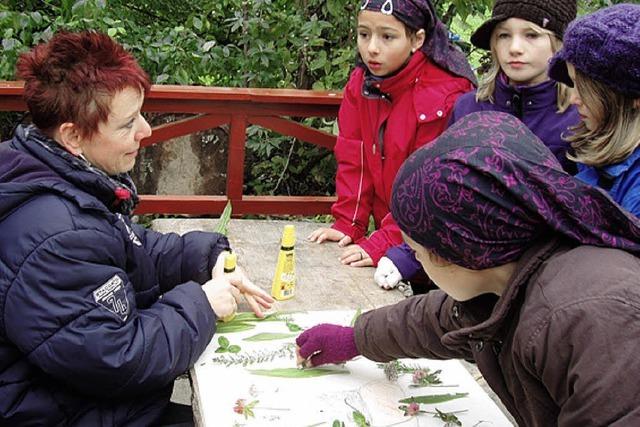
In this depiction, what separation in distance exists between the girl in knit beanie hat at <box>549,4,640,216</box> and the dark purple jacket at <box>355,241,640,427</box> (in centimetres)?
97

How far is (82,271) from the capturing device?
1812 mm

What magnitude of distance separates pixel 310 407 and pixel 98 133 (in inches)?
36.8

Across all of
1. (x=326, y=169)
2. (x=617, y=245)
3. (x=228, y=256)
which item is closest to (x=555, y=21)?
(x=228, y=256)

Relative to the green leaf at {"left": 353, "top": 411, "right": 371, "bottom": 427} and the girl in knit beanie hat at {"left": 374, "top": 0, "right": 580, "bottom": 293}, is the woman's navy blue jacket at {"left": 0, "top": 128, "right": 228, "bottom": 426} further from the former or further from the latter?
the girl in knit beanie hat at {"left": 374, "top": 0, "right": 580, "bottom": 293}

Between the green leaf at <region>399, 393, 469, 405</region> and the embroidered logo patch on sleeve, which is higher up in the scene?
the embroidered logo patch on sleeve

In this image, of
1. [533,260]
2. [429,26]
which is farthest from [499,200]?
[429,26]

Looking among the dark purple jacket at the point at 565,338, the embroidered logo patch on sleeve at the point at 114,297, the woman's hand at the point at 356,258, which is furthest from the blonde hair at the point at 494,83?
the embroidered logo patch on sleeve at the point at 114,297

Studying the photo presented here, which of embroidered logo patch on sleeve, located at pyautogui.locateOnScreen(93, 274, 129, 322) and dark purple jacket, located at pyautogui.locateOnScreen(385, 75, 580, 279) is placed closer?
embroidered logo patch on sleeve, located at pyautogui.locateOnScreen(93, 274, 129, 322)

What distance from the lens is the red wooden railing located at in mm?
3676

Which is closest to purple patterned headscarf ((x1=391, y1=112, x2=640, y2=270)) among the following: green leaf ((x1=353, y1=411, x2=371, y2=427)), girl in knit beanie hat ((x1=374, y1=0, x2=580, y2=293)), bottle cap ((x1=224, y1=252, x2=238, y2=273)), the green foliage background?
green leaf ((x1=353, y1=411, x2=371, y2=427))

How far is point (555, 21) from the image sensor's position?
114 inches

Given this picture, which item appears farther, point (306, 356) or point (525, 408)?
point (306, 356)

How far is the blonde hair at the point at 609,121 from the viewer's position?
7.54ft

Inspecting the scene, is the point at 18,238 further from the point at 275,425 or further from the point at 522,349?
the point at 522,349
